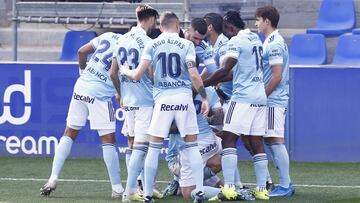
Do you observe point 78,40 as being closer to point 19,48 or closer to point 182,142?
point 19,48

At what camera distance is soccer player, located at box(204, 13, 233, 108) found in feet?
36.8

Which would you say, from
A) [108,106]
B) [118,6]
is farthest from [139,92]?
[118,6]

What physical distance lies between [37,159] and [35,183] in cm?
208

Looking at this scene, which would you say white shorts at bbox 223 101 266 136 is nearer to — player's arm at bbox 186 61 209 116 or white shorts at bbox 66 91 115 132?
player's arm at bbox 186 61 209 116

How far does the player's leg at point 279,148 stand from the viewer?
1112 cm

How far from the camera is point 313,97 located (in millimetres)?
13859

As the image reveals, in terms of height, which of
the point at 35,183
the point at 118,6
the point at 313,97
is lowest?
the point at 35,183

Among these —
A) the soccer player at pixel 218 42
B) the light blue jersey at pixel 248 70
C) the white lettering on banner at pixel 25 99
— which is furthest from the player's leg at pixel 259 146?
the white lettering on banner at pixel 25 99

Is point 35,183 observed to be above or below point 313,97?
below

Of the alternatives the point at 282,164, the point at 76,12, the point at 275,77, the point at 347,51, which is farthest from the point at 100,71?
the point at 347,51

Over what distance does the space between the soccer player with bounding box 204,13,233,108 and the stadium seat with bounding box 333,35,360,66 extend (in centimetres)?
539

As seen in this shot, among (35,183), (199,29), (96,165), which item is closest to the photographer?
(199,29)

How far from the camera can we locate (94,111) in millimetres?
11109

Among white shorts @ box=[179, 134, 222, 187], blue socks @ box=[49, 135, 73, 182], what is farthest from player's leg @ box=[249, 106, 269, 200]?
blue socks @ box=[49, 135, 73, 182]
